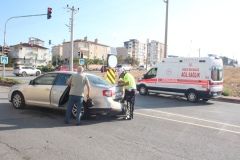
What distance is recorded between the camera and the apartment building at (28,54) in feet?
314

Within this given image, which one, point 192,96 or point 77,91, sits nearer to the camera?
point 77,91

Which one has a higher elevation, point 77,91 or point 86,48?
point 86,48

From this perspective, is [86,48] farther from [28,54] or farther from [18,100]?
[18,100]

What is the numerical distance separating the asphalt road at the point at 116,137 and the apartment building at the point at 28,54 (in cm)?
9127

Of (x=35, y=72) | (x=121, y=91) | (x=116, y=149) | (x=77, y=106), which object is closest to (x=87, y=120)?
(x=77, y=106)

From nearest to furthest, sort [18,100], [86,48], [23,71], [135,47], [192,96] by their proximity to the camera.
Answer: [18,100] → [192,96] → [23,71] → [86,48] → [135,47]

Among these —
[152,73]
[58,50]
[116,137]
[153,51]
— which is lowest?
[116,137]

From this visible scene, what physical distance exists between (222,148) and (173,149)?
43.3 inches

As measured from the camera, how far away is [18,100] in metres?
9.38

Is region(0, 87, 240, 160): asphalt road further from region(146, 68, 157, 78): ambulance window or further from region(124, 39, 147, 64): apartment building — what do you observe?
region(124, 39, 147, 64): apartment building

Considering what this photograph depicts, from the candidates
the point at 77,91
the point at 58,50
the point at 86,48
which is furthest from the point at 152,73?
the point at 58,50

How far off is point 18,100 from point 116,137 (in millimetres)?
4710

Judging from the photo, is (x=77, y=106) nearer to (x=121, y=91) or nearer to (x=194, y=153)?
(x=121, y=91)

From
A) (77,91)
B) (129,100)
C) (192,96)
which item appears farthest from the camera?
(192,96)
